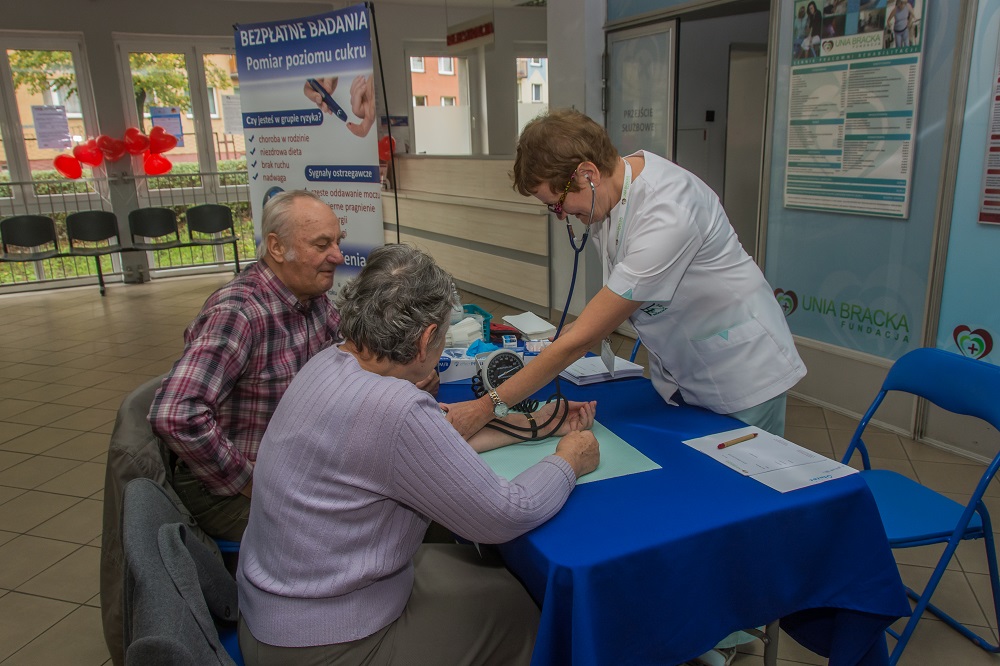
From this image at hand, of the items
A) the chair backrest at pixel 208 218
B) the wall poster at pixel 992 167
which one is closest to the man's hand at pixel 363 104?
the wall poster at pixel 992 167

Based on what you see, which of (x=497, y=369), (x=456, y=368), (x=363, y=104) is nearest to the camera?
(x=497, y=369)

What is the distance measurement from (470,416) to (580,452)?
0.88ft

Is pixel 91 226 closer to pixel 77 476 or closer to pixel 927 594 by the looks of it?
pixel 77 476

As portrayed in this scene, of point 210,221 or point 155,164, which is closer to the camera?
point 155,164

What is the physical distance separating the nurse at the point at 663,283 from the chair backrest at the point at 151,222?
7.42m

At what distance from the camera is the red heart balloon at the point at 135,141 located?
7.87m

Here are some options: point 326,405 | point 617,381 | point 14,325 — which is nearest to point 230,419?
point 326,405

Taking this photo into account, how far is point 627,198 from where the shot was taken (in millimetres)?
1698

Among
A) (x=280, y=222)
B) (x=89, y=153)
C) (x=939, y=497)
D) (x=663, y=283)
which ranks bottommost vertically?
(x=939, y=497)

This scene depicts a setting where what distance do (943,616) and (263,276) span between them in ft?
7.15

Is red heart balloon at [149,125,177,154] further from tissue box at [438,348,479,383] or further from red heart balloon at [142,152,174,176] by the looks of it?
tissue box at [438,348,479,383]

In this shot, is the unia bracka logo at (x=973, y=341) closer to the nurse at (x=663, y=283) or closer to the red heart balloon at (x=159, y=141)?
the nurse at (x=663, y=283)

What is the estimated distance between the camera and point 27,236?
7.36 metres

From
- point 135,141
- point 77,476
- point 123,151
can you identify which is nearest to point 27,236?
point 123,151
